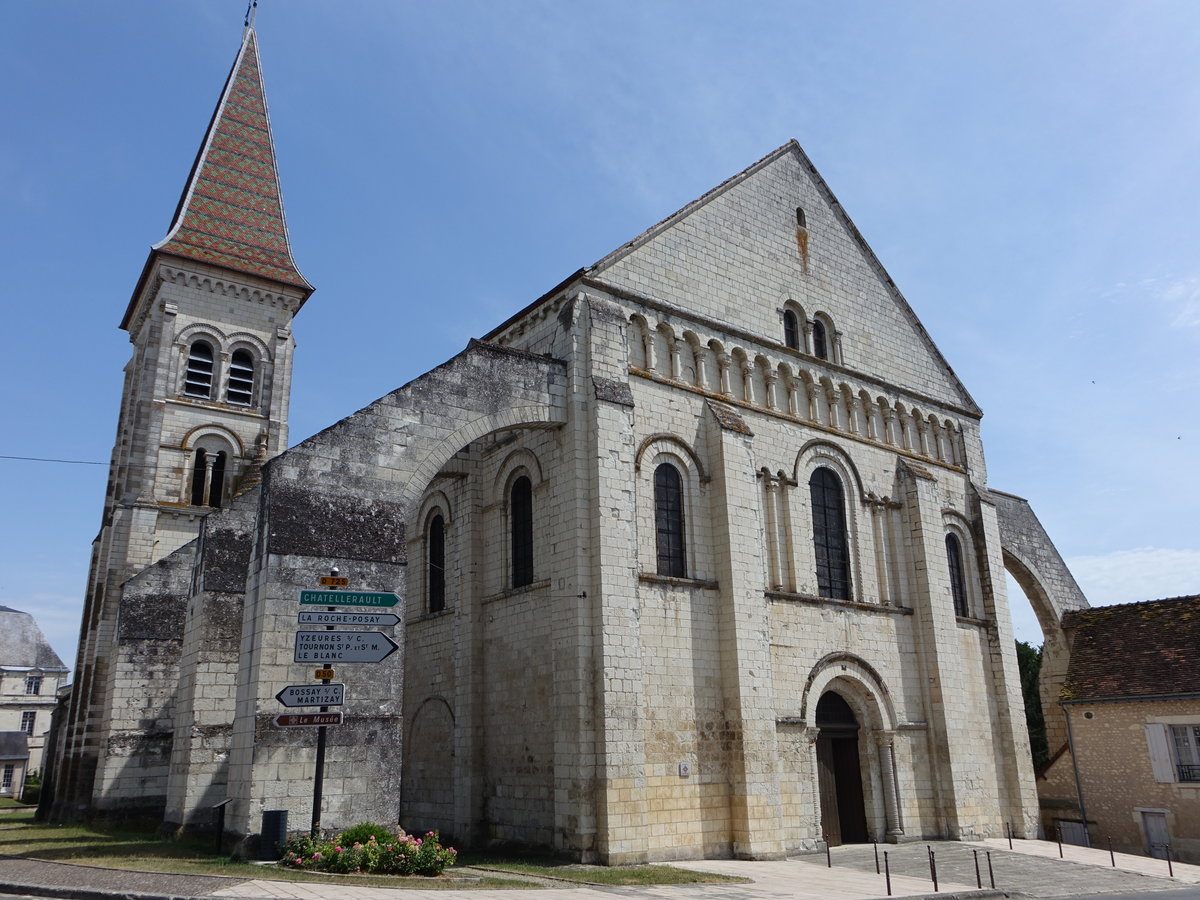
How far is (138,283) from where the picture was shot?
3200 cm

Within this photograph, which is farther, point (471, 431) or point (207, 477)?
point (207, 477)

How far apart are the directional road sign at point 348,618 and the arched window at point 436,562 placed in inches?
273

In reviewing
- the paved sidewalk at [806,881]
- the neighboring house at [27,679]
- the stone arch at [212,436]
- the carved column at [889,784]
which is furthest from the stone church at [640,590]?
the neighboring house at [27,679]

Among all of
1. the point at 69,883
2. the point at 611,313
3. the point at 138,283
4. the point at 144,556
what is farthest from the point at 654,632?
the point at 138,283

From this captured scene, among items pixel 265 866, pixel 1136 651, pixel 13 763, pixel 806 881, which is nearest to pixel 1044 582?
pixel 1136 651

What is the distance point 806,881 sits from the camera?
1319 centimetres

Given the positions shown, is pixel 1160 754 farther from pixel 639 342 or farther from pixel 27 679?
pixel 27 679

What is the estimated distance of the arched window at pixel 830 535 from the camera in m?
19.4

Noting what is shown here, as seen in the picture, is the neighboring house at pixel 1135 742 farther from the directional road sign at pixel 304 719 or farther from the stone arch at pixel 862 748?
the directional road sign at pixel 304 719

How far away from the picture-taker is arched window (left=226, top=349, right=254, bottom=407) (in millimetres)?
30531

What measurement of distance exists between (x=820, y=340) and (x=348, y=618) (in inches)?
538

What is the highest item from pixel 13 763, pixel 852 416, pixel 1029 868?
pixel 852 416

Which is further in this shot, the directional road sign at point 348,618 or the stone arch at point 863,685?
the stone arch at point 863,685

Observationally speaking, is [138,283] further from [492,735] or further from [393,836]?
[393,836]
